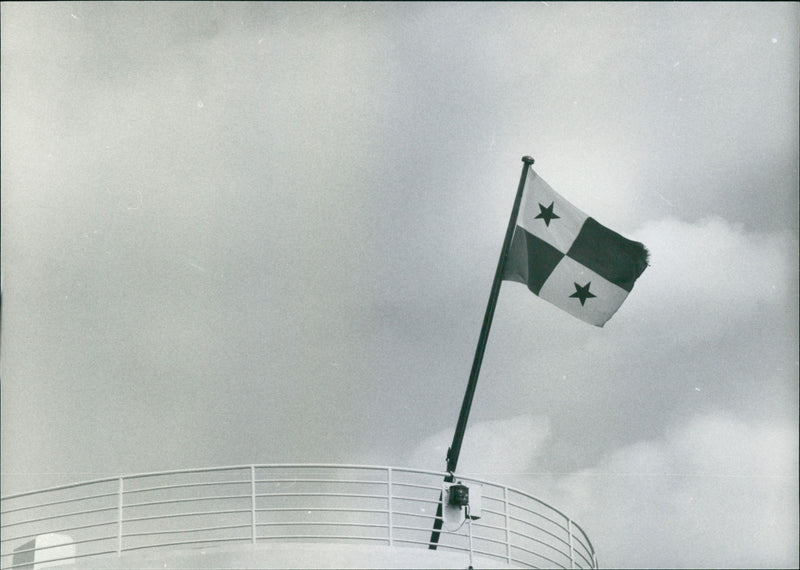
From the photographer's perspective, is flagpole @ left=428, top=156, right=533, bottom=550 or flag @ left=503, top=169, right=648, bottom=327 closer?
flagpole @ left=428, top=156, right=533, bottom=550

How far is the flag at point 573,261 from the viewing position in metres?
13.1

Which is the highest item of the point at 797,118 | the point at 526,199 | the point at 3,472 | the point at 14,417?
the point at 797,118

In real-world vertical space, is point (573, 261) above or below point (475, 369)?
above

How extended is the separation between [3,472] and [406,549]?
415 inches

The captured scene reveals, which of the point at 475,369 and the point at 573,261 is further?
the point at 573,261

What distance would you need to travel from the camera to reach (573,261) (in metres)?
13.2

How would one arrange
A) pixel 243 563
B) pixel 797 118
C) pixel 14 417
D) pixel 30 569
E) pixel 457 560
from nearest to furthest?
pixel 243 563, pixel 457 560, pixel 30 569, pixel 797 118, pixel 14 417

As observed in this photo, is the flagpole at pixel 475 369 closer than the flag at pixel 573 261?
Yes

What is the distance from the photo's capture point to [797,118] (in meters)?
A: 16.5

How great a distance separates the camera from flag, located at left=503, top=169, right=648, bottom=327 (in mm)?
13109

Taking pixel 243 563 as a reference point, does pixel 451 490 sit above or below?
above

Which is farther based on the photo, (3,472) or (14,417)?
(14,417)

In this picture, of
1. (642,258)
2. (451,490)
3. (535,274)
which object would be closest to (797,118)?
(642,258)

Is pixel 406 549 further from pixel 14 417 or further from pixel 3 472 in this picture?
pixel 14 417
